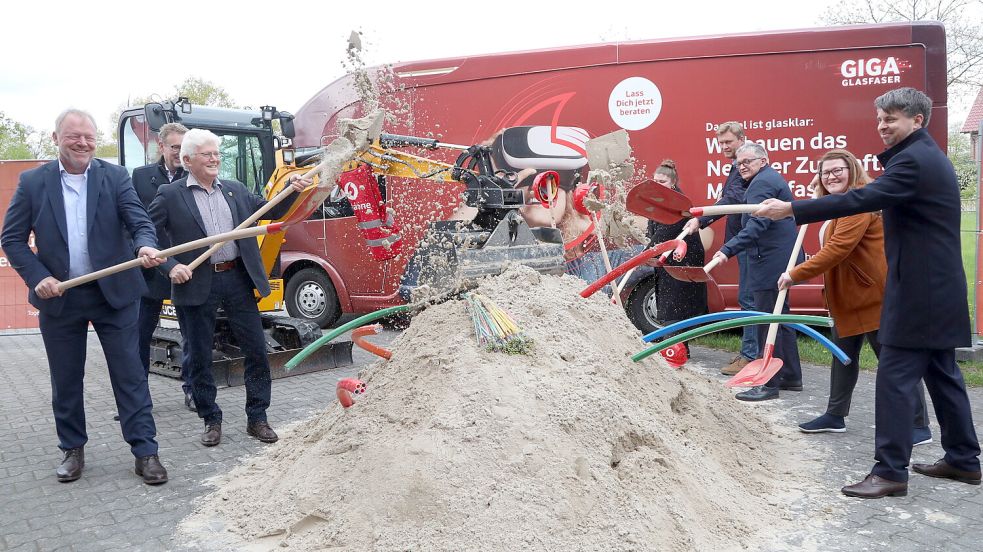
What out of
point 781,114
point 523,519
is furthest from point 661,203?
point 781,114

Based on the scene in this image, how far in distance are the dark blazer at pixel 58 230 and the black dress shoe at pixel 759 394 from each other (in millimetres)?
4302

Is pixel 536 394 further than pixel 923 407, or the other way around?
pixel 923 407

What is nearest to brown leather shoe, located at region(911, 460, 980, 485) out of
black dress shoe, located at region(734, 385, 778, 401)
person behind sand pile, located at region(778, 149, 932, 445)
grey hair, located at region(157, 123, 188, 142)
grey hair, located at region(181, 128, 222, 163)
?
person behind sand pile, located at region(778, 149, 932, 445)

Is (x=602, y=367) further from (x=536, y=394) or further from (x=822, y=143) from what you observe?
(x=822, y=143)

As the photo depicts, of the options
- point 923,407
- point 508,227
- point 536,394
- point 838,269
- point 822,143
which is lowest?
point 923,407

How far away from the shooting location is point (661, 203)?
396cm

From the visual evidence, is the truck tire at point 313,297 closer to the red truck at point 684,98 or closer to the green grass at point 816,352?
the red truck at point 684,98

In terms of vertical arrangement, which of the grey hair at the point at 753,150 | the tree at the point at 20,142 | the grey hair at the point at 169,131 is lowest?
the grey hair at the point at 753,150

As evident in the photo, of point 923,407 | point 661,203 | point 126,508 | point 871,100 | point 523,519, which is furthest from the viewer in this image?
point 871,100

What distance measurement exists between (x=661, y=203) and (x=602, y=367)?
961 mm

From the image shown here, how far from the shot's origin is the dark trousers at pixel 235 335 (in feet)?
15.1

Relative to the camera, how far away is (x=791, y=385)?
19.3 ft

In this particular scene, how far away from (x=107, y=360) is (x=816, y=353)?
6216mm

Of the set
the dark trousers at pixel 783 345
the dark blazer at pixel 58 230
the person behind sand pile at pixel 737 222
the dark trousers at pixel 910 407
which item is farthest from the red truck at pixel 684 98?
the dark blazer at pixel 58 230
